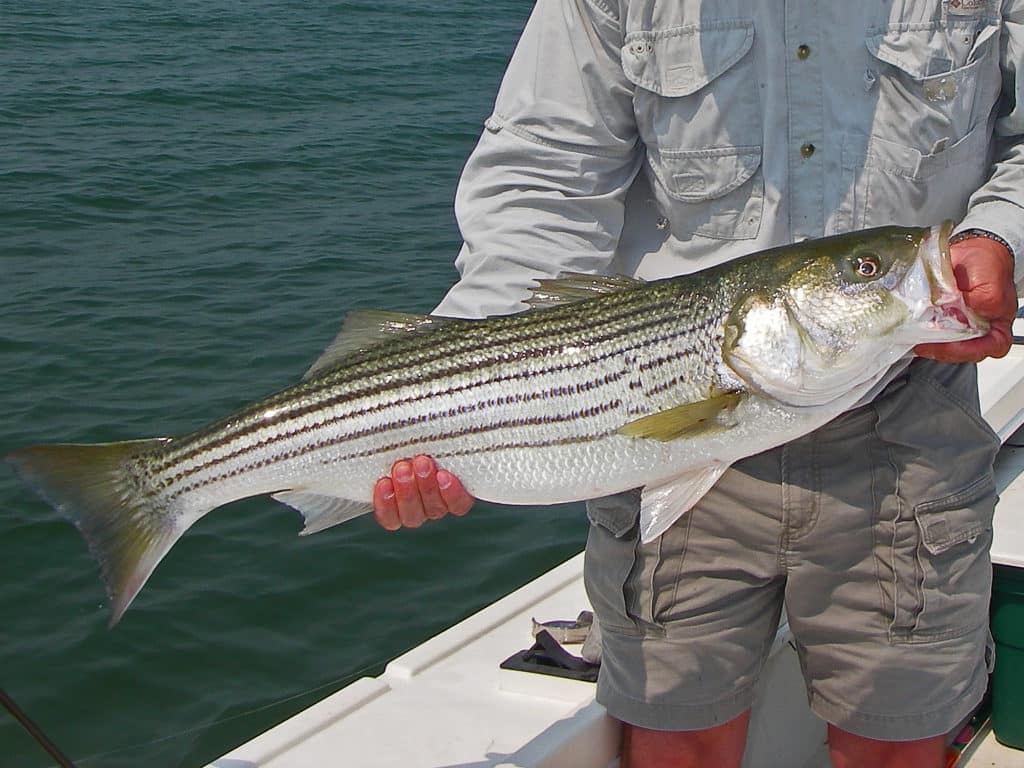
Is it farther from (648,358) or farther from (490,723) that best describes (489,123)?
(490,723)

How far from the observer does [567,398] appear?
255 centimetres

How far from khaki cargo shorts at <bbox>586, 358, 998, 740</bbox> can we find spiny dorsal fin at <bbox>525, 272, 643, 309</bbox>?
437 millimetres

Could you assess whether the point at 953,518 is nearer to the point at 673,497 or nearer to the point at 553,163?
the point at 673,497

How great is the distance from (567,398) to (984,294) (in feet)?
2.67

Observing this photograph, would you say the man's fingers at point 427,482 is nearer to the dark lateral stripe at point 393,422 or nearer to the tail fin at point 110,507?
the dark lateral stripe at point 393,422

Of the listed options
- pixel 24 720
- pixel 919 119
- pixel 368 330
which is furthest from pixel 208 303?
pixel 919 119

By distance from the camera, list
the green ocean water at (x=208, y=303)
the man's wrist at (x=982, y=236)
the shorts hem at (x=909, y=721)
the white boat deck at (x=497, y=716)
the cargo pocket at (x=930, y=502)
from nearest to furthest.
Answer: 1. the man's wrist at (x=982, y=236)
2. the cargo pocket at (x=930, y=502)
3. the shorts hem at (x=909, y=721)
4. the white boat deck at (x=497, y=716)
5. the green ocean water at (x=208, y=303)

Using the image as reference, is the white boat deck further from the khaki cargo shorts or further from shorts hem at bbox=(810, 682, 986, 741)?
shorts hem at bbox=(810, 682, 986, 741)

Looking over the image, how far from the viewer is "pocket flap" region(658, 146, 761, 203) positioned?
265 cm

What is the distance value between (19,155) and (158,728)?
8.59 m

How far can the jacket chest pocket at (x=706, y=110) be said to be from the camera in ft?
8.62

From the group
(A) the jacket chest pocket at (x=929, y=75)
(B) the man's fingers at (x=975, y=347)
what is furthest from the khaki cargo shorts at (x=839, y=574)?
(A) the jacket chest pocket at (x=929, y=75)

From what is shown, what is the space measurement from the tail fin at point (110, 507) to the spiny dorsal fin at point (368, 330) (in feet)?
1.40

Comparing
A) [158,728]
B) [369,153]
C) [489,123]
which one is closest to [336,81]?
[369,153]
